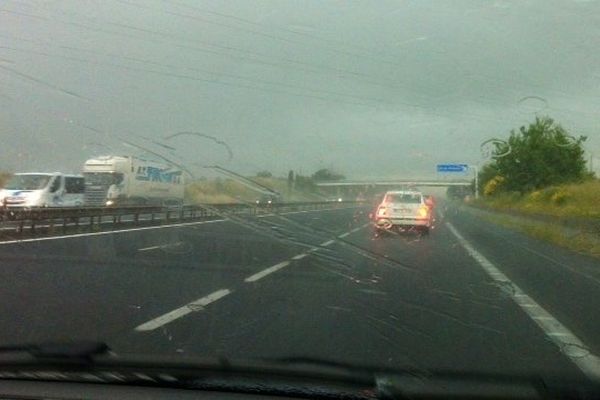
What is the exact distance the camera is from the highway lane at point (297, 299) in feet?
24.5

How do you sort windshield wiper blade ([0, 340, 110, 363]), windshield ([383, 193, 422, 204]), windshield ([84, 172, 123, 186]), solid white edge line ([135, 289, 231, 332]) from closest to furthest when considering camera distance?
windshield wiper blade ([0, 340, 110, 363])
solid white edge line ([135, 289, 231, 332])
windshield ([84, 172, 123, 186])
windshield ([383, 193, 422, 204])

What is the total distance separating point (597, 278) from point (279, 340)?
9.18m

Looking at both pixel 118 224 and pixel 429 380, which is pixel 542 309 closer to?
pixel 429 380

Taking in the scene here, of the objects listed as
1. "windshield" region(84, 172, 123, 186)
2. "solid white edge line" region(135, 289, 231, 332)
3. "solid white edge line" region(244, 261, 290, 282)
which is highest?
"windshield" region(84, 172, 123, 186)

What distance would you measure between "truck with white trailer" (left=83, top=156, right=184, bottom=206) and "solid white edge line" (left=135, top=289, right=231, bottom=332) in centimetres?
211

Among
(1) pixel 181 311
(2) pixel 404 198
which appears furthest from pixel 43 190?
(2) pixel 404 198

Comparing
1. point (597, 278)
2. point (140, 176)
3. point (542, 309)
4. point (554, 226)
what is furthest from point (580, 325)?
point (554, 226)

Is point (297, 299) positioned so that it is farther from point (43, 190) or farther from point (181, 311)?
point (43, 190)

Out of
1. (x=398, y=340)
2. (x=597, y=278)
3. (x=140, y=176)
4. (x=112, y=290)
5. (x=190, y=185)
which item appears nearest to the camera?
(x=398, y=340)

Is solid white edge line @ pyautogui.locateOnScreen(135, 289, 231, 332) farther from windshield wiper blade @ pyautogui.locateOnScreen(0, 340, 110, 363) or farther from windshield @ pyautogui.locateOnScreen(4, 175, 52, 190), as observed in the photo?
windshield @ pyautogui.locateOnScreen(4, 175, 52, 190)

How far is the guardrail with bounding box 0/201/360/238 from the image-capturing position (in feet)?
59.2

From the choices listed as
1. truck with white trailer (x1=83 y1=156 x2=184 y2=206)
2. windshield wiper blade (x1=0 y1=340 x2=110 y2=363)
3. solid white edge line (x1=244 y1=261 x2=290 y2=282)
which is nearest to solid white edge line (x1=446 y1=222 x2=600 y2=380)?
windshield wiper blade (x1=0 y1=340 x2=110 y2=363)

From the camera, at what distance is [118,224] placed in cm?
2603

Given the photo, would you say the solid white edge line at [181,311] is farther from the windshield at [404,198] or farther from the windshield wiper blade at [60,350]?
the windshield at [404,198]
